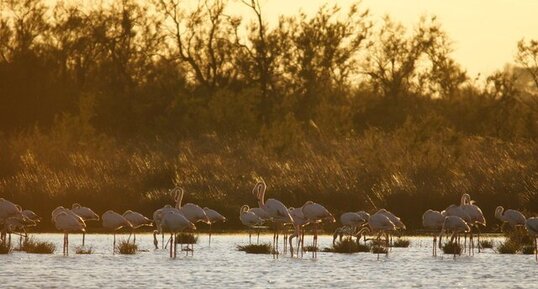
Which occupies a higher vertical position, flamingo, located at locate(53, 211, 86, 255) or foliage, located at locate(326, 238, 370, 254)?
flamingo, located at locate(53, 211, 86, 255)

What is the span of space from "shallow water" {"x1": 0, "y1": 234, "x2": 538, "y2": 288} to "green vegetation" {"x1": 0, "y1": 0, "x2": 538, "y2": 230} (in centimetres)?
794

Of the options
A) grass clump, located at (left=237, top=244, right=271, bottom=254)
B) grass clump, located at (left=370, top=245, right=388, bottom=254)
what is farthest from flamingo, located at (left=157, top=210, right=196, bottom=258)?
grass clump, located at (left=370, top=245, right=388, bottom=254)

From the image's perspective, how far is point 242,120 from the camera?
57688 mm

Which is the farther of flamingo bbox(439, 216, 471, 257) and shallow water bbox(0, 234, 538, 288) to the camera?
flamingo bbox(439, 216, 471, 257)

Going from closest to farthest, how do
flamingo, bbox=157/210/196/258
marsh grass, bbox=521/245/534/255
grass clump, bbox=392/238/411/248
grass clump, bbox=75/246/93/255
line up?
flamingo, bbox=157/210/196/258, grass clump, bbox=75/246/93/255, marsh grass, bbox=521/245/534/255, grass clump, bbox=392/238/411/248

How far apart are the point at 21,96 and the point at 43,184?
22760 mm

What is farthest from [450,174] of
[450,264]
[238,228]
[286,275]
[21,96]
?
[21,96]

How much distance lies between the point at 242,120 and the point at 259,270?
36312mm

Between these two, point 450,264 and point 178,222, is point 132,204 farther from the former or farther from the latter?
point 450,264

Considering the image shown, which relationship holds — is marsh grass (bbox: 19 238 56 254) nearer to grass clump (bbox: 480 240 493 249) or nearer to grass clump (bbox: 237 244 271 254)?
grass clump (bbox: 237 244 271 254)

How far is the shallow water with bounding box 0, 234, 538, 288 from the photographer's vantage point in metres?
19.5

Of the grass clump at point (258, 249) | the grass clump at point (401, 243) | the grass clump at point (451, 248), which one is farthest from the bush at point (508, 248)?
the grass clump at point (258, 249)

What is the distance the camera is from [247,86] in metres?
61.9

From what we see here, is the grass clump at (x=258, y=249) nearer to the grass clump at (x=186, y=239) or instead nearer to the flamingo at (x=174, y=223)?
the flamingo at (x=174, y=223)
